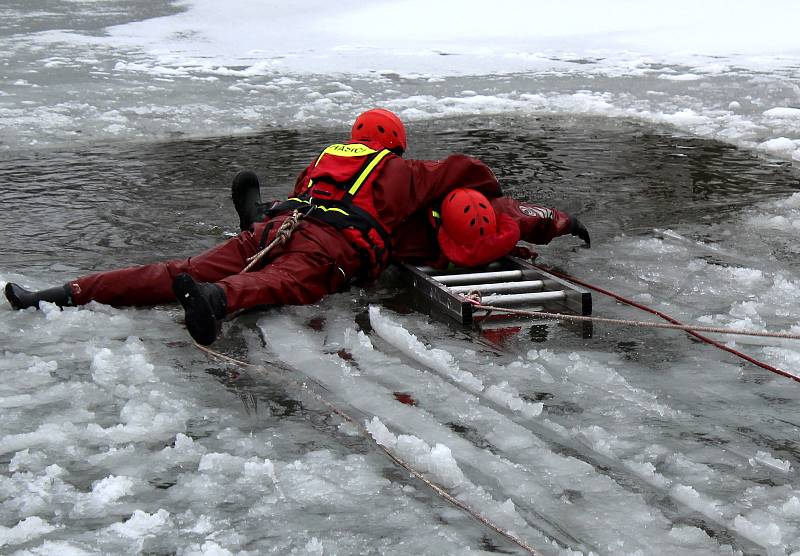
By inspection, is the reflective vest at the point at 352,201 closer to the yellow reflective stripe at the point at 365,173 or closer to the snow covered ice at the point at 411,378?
the yellow reflective stripe at the point at 365,173

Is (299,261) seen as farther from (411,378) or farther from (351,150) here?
(411,378)

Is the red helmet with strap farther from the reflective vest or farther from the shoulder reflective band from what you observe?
the shoulder reflective band

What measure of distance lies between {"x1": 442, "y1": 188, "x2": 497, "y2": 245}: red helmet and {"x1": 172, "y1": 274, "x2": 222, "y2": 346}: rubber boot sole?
56.9 inches

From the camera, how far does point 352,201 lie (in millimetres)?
4988

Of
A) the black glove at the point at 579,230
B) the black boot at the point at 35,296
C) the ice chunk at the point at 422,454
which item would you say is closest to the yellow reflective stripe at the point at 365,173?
the black glove at the point at 579,230

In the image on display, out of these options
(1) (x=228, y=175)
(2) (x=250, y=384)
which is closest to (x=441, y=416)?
(2) (x=250, y=384)

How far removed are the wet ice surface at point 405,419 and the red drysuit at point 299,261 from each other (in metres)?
0.10

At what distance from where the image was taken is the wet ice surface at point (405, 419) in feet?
9.50

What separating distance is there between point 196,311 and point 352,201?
3.91 ft

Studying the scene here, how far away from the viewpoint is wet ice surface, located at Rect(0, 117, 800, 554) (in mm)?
2895

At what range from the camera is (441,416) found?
Result: 361 cm

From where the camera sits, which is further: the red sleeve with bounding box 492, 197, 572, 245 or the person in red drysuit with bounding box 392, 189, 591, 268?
the red sleeve with bounding box 492, 197, 572, 245

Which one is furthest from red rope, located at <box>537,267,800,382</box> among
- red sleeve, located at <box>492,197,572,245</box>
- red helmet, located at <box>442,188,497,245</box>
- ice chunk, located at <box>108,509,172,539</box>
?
ice chunk, located at <box>108,509,172,539</box>

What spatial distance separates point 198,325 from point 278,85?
849 cm
